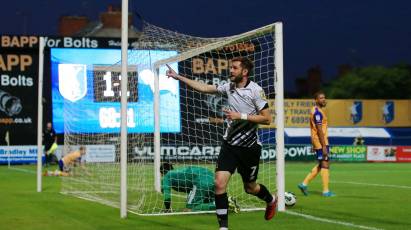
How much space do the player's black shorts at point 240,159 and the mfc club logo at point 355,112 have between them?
38299mm

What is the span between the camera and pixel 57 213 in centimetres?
1320

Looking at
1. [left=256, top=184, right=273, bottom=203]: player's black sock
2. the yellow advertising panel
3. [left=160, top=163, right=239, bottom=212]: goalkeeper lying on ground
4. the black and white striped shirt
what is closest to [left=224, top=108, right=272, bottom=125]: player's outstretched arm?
the black and white striped shirt

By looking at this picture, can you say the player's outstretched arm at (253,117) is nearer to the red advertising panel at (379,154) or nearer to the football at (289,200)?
the football at (289,200)

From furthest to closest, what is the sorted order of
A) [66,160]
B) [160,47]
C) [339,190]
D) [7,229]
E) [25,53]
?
[25,53]
[66,160]
[339,190]
[160,47]
[7,229]

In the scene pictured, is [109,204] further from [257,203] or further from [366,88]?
[366,88]

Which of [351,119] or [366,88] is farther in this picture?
[366,88]

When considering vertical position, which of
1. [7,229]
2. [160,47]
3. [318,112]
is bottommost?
[7,229]

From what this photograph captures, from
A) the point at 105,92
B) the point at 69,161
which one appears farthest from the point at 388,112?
the point at 105,92

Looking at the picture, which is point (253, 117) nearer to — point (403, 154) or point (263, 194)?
point (263, 194)

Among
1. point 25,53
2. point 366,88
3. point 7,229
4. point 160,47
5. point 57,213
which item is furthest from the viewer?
point 366,88

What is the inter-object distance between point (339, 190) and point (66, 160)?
33.6 feet

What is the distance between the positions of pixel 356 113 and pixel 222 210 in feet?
129

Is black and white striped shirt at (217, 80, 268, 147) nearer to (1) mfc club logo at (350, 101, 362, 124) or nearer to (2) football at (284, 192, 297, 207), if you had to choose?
(2) football at (284, 192, 297, 207)

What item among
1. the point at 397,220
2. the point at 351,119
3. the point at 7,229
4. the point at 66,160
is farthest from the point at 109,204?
the point at 351,119
